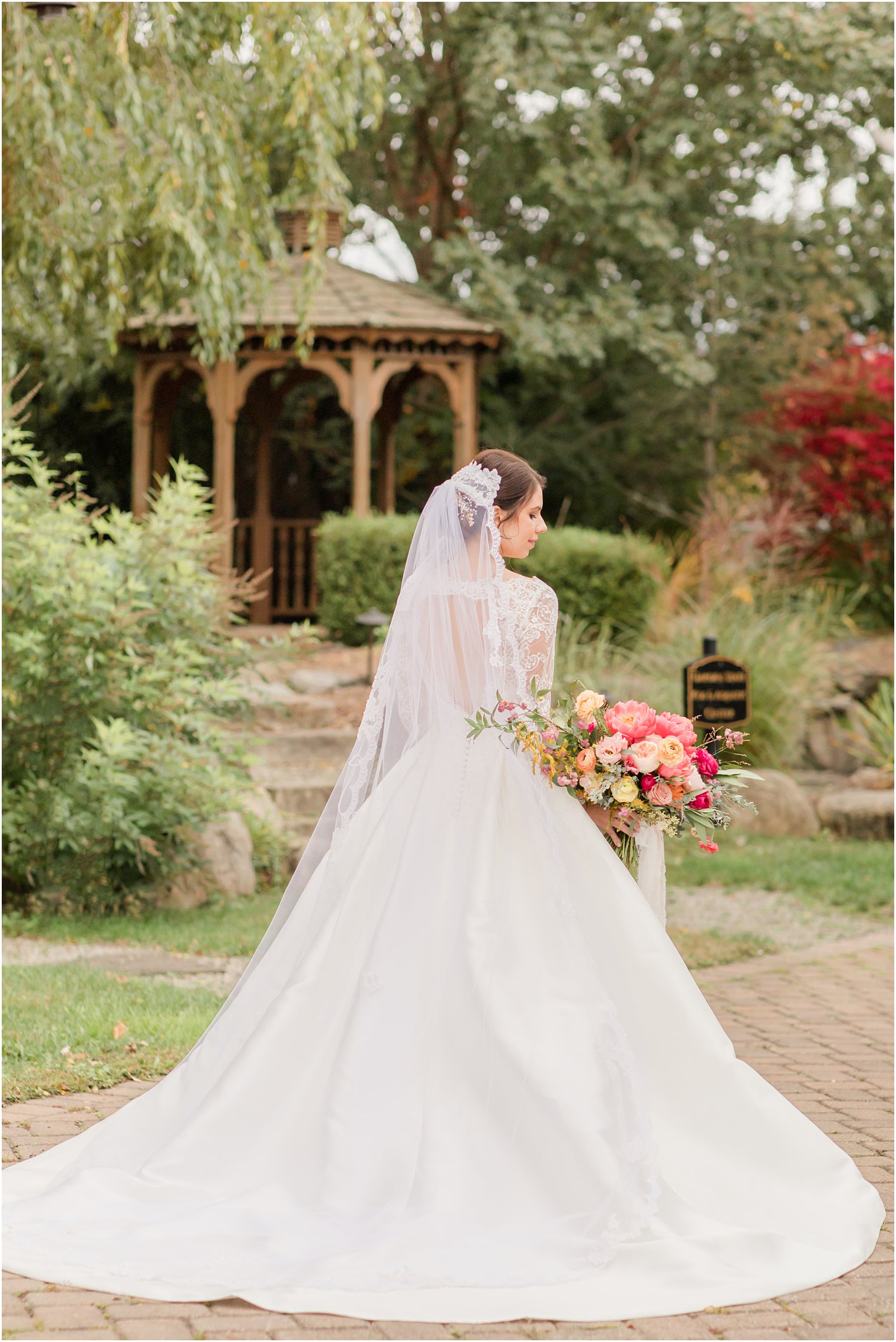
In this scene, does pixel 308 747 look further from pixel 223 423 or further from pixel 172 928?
pixel 223 423

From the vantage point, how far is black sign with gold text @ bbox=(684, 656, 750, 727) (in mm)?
9422

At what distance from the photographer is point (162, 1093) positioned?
3.96m

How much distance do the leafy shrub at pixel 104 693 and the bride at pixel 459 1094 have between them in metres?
3.44

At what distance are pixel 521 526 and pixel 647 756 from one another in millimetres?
880

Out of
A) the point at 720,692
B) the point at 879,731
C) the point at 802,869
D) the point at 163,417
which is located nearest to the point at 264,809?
the point at 720,692

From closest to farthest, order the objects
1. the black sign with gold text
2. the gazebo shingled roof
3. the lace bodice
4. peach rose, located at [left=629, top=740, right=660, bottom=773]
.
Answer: peach rose, located at [left=629, top=740, right=660, bottom=773], the lace bodice, the black sign with gold text, the gazebo shingled roof

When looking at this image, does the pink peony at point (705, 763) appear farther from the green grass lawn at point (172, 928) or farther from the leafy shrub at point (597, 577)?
the leafy shrub at point (597, 577)

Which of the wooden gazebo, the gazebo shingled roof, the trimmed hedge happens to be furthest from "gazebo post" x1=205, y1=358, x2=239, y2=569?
the trimmed hedge

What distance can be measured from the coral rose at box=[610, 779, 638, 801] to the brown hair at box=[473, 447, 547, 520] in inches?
36.7

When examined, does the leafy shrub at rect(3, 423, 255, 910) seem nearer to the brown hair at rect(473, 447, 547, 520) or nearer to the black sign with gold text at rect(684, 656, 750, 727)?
the black sign with gold text at rect(684, 656, 750, 727)

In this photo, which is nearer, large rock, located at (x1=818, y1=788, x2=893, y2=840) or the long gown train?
the long gown train

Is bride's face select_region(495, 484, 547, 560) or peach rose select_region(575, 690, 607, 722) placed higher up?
bride's face select_region(495, 484, 547, 560)

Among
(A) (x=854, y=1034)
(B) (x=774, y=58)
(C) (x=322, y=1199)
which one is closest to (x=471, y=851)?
(C) (x=322, y=1199)

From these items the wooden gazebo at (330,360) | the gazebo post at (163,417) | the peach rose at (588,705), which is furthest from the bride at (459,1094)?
the gazebo post at (163,417)
